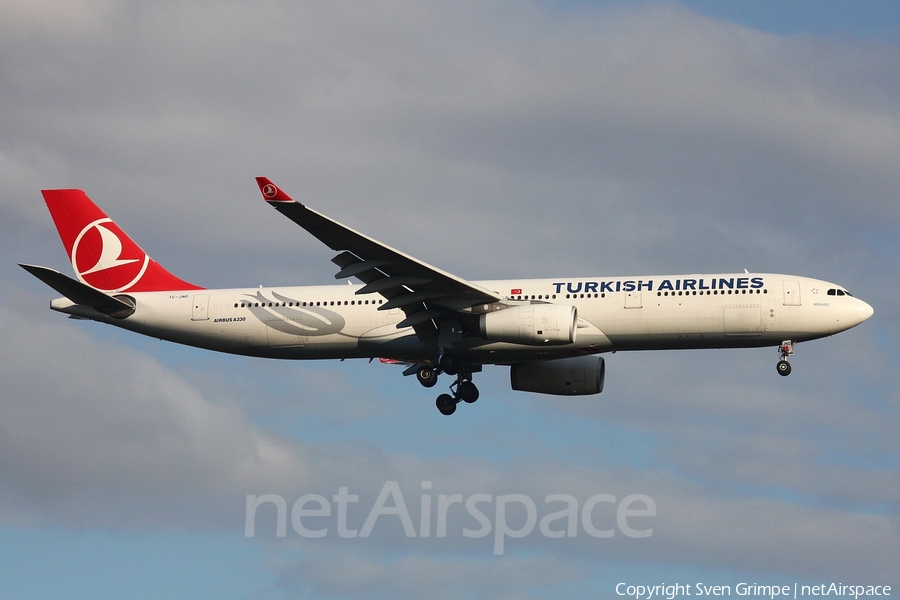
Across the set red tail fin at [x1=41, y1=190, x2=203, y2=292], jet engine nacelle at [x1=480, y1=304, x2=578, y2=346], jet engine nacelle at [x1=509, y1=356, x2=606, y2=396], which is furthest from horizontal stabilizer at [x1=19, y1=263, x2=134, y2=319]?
jet engine nacelle at [x1=509, y1=356, x2=606, y2=396]

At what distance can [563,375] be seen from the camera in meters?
49.4

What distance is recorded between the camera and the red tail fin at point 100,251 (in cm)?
5041

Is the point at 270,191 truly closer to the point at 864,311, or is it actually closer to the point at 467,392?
the point at 467,392

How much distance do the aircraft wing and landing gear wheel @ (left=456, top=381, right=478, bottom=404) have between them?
302 centimetres

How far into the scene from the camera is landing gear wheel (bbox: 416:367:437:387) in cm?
4703

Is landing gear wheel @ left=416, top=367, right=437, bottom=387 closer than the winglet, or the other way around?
the winglet

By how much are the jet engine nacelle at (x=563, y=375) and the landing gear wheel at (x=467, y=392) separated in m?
2.35

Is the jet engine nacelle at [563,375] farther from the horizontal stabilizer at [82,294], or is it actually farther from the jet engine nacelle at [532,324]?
the horizontal stabilizer at [82,294]

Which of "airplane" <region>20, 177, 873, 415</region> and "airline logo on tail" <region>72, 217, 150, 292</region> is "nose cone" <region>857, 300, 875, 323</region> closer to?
"airplane" <region>20, 177, 873, 415</region>

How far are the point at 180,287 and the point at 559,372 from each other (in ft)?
49.1

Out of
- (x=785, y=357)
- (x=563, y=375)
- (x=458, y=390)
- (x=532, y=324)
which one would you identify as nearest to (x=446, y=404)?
(x=458, y=390)

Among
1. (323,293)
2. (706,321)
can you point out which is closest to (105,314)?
(323,293)

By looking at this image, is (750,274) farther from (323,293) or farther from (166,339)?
(166,339)

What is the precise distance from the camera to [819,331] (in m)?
44.3
